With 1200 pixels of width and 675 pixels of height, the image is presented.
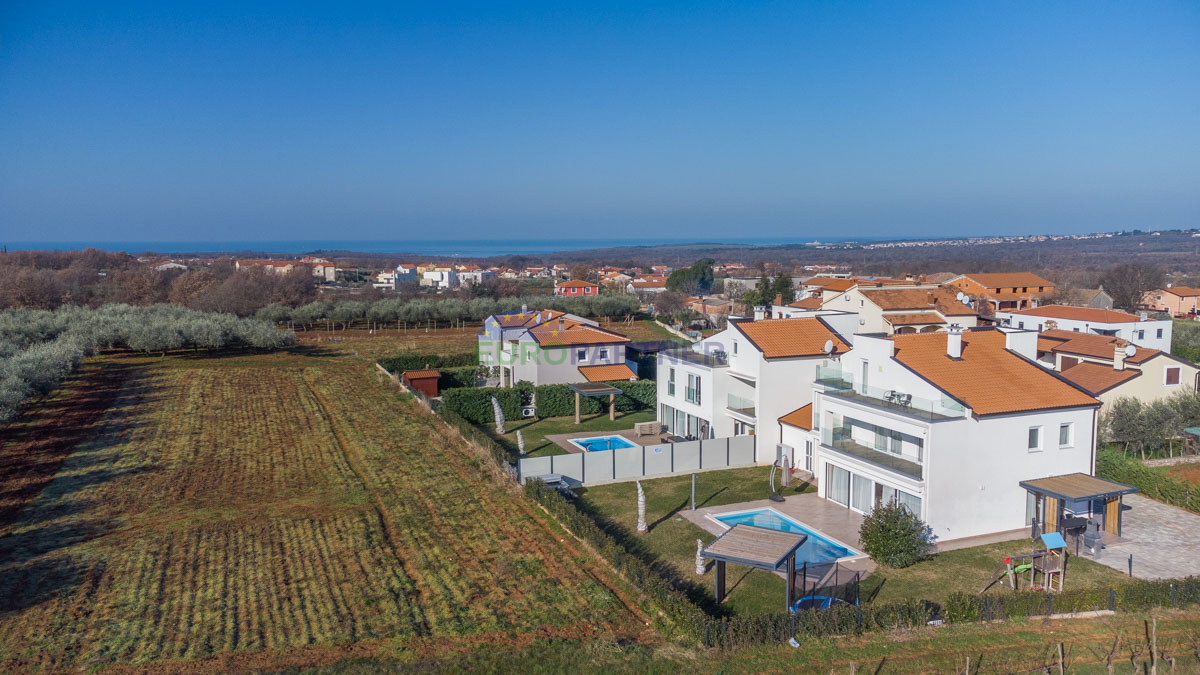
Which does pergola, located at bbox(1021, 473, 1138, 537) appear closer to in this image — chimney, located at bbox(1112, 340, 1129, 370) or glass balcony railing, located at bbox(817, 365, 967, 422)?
glass balcony railing, located at bbox(817, 365, 967, 422)

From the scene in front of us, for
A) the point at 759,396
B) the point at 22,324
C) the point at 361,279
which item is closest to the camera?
the point at 759,396

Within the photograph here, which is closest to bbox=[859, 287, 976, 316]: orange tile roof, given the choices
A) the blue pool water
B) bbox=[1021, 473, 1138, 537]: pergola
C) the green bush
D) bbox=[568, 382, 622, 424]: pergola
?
bbox=[568, 382, 622, 424]: pergola

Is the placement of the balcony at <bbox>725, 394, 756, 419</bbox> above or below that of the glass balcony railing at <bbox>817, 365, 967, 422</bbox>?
below

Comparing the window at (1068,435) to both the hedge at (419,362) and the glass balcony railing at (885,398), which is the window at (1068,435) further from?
the hedge at (419,362)

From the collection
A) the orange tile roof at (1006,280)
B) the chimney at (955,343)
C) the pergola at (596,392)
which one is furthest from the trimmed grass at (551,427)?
the orange tile roof at (1006,280)

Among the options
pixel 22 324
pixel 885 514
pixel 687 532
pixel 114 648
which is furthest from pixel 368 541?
pixel 22 324

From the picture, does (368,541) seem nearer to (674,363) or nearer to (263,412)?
(674,363)
